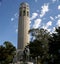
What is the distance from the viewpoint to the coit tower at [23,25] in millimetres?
117438

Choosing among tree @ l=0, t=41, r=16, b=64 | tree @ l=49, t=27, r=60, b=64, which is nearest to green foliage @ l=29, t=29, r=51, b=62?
tree @ l=0, t=41, r=16, b=64

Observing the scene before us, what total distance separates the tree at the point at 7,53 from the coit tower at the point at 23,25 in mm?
33928

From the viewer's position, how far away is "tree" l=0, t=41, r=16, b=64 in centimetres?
7481

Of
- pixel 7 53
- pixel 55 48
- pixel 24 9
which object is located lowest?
pixel 55 48

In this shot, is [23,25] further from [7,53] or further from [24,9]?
[7,53]

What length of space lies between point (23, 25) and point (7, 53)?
143 ft

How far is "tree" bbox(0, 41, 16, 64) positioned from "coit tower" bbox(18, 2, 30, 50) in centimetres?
3393

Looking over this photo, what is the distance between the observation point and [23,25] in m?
120

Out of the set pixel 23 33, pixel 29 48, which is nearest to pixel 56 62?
pixel 29 48

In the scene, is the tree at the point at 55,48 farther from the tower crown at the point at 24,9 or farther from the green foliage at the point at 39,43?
the tower crown at the point at 24,9

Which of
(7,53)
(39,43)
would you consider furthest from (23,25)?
(39,43)

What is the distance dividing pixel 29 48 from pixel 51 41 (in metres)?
26.7

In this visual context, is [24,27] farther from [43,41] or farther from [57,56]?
[57,56]

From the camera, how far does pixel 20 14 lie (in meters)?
122
